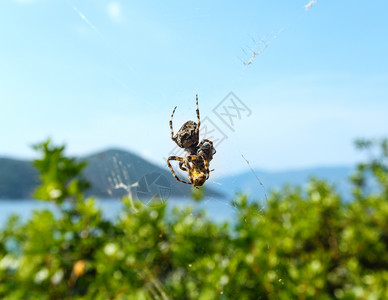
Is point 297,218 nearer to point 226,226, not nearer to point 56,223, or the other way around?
point 226,226

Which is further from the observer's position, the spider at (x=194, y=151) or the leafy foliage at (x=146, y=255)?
the spider at (x=194, y=151)

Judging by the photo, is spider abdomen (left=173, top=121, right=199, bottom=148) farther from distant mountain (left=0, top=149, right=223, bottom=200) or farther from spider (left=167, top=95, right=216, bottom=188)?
distant mountain (left=0, top=149, right=223, bottom=200)

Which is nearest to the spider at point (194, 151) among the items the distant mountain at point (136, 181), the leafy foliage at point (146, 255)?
the distant mountain at point (136, 181)

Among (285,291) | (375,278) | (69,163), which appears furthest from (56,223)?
(375,278)

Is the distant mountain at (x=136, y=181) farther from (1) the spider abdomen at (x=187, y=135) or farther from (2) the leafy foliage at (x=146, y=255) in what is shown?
(1) the spider abdomen at (x=187, y=135)

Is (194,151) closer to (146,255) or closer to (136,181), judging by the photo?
(136,181)

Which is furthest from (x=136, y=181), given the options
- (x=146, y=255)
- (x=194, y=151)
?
(x=146, y=255)
